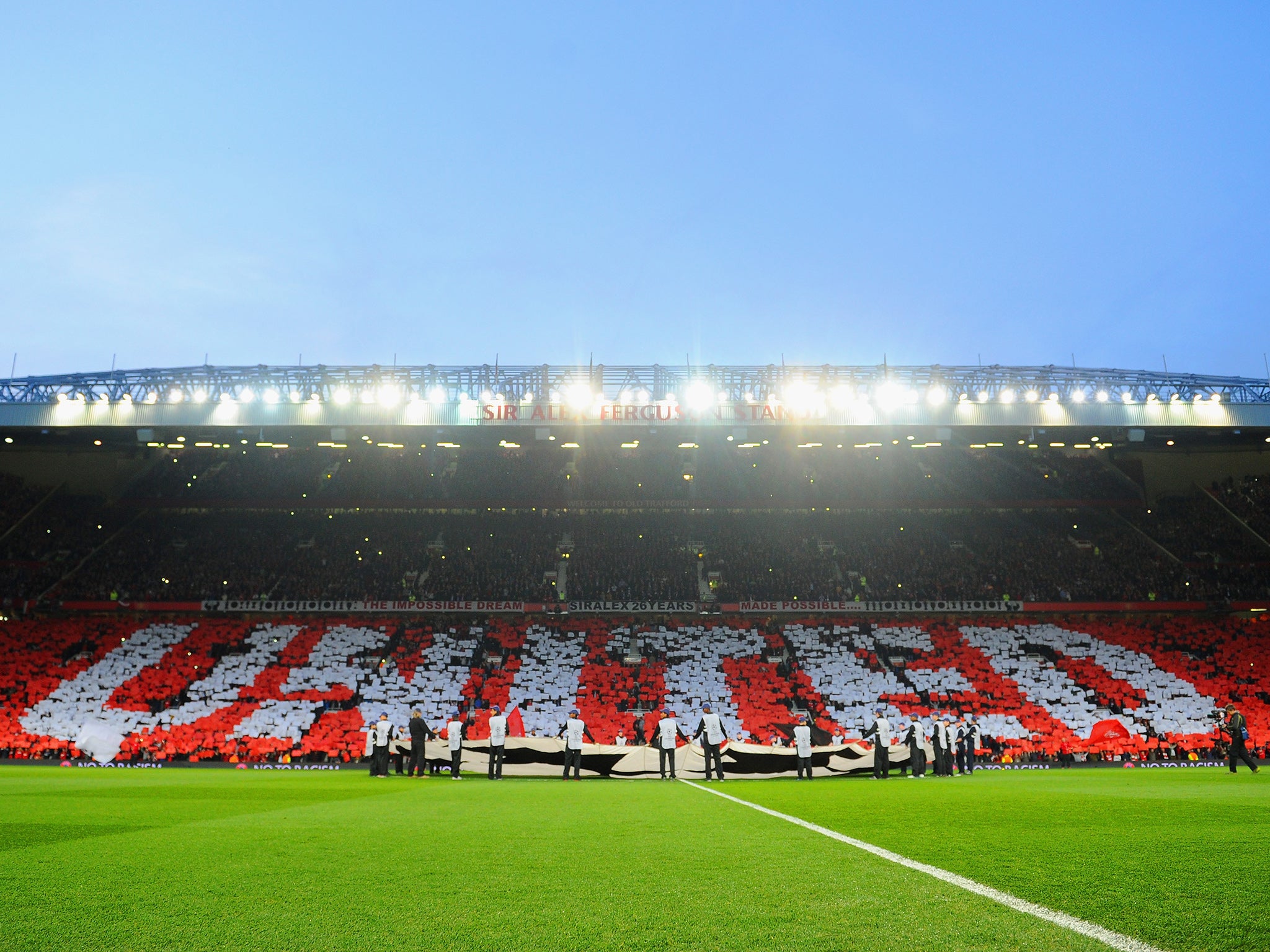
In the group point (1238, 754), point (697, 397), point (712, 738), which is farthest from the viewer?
point (697, 397)

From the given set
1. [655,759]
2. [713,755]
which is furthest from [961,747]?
[655,759]

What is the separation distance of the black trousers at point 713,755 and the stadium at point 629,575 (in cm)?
98

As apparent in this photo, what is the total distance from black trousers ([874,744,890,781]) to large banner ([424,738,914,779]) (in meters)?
0.88

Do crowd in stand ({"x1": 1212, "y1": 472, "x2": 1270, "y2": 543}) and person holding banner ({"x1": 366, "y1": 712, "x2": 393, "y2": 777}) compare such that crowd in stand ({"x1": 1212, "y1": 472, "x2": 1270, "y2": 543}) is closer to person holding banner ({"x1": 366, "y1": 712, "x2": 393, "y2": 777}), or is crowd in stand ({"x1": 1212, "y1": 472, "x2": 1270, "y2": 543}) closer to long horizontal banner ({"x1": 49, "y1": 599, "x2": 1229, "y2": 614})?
long horizontal banner ({"x1": 49, "y1": 599, "x2": 1229, "y2": 614})

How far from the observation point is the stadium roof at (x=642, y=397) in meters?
31.4

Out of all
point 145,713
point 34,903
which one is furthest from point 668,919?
point 145,713

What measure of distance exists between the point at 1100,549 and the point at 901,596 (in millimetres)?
10094

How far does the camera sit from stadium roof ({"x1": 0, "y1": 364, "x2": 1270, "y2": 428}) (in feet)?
Result: 103

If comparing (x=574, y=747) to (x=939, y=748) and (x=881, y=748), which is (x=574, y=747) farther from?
(x=939, y=748)

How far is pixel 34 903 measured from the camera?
4629mm

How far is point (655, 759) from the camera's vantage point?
20.8 m

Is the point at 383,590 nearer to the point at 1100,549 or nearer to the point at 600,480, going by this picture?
the point at 600,480

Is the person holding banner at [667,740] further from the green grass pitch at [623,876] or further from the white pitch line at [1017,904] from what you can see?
the white pitch line at [1017,904]

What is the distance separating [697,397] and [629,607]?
39.4 feet
